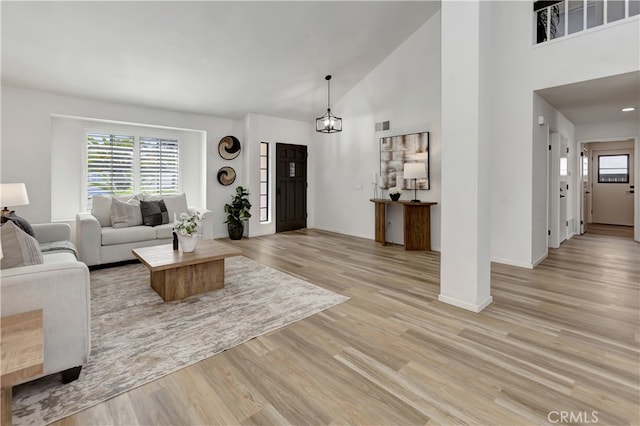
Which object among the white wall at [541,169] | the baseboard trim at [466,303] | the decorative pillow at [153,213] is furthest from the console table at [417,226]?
the decorative pillow at [153,213]

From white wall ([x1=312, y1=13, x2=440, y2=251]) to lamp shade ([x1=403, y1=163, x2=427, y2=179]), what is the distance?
0.28 meters

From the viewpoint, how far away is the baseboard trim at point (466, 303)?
2890 millimetres

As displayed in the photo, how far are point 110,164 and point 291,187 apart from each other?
3663mm

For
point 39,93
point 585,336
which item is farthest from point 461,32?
point 39,93

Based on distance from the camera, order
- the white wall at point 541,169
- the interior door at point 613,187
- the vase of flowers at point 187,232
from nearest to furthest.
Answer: the vase of flowers at point 187,232 < the white wall at point 541,169 < the interior door at point 613,187

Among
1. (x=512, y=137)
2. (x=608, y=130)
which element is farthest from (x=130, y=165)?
(x=608, y=130)

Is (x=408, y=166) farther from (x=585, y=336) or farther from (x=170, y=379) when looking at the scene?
(x=170, y=379)

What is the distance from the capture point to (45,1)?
3.14 meters

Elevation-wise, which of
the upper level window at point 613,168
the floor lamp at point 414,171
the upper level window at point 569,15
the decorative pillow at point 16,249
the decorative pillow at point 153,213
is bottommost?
the decorative pillow at point 16,249

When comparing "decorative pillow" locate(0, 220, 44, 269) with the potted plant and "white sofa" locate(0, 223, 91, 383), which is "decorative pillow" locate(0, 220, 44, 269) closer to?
"white sofa" locate(0, 223, 91, 383)

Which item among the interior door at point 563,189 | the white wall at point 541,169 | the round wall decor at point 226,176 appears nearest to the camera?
the white wall at point 541,169

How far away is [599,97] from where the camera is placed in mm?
4523

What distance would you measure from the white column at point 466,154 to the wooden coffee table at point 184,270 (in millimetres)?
2394

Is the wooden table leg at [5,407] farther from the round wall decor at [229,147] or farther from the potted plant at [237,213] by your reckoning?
the round wall decor at [229,147]
